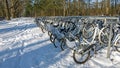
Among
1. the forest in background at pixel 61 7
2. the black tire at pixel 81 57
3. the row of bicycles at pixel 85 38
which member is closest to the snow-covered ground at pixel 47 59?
the black tire at pixel 81 57

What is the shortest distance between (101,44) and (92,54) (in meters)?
1.17

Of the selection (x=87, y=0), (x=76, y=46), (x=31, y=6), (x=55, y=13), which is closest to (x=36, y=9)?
(x=31, y=6)

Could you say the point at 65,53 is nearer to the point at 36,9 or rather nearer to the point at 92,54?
the point at 92,54

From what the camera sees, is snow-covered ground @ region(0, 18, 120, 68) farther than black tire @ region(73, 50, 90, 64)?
No

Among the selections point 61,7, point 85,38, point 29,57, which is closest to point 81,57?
point 29,57

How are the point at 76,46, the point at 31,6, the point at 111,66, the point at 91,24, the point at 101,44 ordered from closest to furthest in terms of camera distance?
the point at 111,66 < the point at 76,46 < the point at 101,44 < the point at 91,24 < the point at 31,6

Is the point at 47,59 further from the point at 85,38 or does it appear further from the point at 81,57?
the point at 85,38

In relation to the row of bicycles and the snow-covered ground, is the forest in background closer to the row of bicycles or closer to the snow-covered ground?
the row of bicycles

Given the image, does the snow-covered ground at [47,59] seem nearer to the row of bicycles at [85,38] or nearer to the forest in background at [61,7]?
the row of bicycles at [85,38]

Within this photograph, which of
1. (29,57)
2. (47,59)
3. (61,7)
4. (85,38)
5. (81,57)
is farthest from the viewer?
(61,7)

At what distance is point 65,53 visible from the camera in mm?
6953

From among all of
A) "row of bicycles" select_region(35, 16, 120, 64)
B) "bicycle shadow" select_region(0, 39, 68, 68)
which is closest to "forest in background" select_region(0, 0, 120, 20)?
"row of bicycles" select_region(35, 16, 120, 64)

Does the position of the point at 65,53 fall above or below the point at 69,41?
below

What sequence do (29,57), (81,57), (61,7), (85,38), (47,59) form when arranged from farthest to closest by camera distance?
1. (61,7)
2. (85,38)
3. (29,57)
4. (47,59)
5. (81,57)
